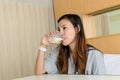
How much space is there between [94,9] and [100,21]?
0.12m

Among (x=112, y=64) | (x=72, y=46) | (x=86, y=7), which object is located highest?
(x=86, y=7)

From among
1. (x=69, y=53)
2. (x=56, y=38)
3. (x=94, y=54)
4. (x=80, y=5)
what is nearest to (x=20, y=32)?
(x=80, y=5)

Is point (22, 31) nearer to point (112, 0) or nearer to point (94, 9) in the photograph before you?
point (94, 9)

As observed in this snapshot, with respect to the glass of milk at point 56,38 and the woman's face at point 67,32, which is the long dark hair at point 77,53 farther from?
the glass of milk at point 56,38

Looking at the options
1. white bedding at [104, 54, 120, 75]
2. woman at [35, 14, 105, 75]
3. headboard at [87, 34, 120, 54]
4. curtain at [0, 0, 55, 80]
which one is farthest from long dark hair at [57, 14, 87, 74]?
curtain at [0, 0, 55, 80]

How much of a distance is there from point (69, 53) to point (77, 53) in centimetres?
9

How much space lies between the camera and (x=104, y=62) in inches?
53.4

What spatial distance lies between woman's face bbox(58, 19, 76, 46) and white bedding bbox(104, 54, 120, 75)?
259 millimetres

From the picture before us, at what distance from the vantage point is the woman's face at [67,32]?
139cm

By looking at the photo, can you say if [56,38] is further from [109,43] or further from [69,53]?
[109,43]

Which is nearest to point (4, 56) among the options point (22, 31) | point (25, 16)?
point (22, 31)

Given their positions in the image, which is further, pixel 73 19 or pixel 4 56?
pixel 4 56

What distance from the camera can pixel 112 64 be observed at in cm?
134

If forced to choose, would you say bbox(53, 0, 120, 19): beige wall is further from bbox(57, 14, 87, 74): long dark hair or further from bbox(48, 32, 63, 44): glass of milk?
bbox(48, 32, 63, 44): glass of milk
